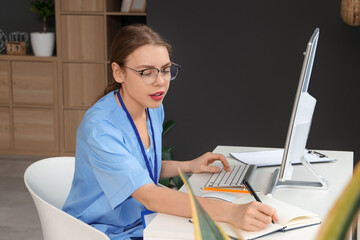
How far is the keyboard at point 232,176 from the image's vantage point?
5.19 feet

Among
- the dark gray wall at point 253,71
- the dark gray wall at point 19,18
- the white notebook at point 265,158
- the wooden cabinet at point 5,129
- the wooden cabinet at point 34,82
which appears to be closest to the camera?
the white notebook at point 265,158

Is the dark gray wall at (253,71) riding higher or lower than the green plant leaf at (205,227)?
lower

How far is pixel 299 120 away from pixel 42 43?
3796mm

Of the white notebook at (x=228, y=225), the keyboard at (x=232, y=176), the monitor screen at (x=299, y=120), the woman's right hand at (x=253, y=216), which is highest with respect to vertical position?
the monitor screen at (x=299, y=120)

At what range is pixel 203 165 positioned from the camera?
Answer: 176 centimetres

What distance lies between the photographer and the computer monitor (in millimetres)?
1335

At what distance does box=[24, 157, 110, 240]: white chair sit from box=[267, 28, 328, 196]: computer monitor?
0.57 metres

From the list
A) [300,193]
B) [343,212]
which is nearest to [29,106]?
[300,193]

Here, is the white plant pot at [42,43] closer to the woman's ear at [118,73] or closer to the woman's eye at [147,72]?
the woman's ear at [118,73]

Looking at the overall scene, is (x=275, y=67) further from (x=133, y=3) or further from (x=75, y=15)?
(x=75, y=15)

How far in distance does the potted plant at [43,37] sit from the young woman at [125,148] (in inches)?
126

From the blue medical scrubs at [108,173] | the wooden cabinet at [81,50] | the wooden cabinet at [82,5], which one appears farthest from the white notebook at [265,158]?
the wooden cabinet at [82,5]

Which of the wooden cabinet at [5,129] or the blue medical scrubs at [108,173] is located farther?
the wooden cabinet at [5,129]

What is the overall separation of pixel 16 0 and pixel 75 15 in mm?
1031
